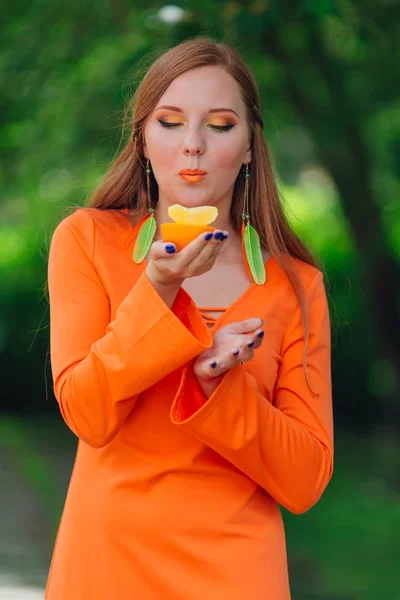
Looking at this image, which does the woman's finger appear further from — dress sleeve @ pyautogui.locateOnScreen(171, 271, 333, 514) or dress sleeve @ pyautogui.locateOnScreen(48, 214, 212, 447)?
dress sleeve @ pyautogui.locateOnScreen(171, 271, 333, 514)

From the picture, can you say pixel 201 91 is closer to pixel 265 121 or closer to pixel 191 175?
pixel 191 175

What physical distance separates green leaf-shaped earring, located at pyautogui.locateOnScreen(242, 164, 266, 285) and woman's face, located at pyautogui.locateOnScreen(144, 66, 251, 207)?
0.14 meters

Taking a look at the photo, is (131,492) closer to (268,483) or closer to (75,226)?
(268,483)

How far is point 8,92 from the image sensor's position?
9.03 metres

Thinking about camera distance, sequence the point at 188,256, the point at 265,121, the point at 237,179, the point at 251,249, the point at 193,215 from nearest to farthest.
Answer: the point at 188,256 < the point at 193,215 < the point at 251,249 < the point at 237,179 < the point at 265,121

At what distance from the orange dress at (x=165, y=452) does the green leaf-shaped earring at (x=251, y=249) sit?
0.11m

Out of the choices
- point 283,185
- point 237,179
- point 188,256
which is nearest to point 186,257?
point 188,256

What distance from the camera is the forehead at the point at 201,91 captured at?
2.42m

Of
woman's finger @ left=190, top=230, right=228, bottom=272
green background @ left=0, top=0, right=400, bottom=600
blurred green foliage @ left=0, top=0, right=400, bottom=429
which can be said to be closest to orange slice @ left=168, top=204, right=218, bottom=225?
woman's finger @ left=190, top=230, right=228, bottom=272

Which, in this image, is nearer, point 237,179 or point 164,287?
point 164,287

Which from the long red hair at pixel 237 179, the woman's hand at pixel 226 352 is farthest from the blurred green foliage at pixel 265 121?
the woman's hand at pixel 226 352

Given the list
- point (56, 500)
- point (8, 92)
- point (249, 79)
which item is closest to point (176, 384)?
point (249, 79)

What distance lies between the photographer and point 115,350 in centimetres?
210

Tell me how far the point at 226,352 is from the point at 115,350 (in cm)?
21
